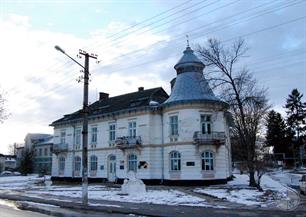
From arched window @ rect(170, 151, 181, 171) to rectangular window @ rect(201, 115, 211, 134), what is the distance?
343 cm

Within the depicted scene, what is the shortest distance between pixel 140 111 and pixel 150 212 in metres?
23.5

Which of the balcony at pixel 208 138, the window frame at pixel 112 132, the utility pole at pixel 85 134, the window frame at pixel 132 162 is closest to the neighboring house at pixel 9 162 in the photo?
the window frame at pixel 112 132

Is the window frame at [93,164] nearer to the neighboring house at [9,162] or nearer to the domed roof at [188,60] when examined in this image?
the domed roof at [188,60]

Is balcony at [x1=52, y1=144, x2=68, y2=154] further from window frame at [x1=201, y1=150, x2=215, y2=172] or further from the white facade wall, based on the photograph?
window frame at [x1=201, y1=150, x2=215, y2=172]

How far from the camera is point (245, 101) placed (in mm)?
32250

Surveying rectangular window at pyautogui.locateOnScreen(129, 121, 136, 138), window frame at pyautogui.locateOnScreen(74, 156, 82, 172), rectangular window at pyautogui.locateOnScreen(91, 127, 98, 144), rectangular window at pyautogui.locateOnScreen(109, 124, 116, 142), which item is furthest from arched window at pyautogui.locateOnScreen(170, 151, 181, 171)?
window frame at pyautogui.locateOnScreen(74, 156, 82, 172)

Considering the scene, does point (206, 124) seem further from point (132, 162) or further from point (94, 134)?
point (94, 134)

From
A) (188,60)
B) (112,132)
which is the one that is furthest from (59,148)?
(188,60)

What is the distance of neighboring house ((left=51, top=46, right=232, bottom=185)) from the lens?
1451 inches

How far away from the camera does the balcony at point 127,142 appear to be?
132 feet

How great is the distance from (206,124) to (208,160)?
3480 mm

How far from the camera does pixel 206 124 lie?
3772 cm

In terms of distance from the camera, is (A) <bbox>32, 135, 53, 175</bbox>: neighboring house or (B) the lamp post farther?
(A) <bbox>32, 135, 53, 175</bbox>: neighboring house

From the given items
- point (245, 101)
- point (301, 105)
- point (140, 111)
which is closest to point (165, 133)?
point (140, 111)
